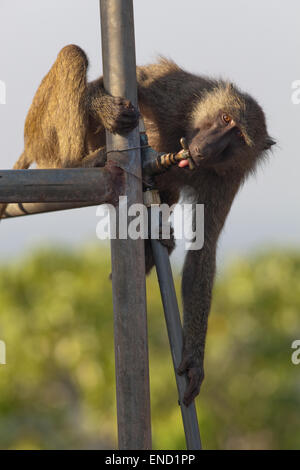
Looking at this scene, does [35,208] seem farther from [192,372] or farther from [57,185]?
[192,372]

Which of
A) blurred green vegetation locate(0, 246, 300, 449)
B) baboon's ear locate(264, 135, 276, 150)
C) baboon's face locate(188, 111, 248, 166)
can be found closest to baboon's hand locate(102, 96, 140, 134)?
baboon's face locate(188, 111, 248, 166)

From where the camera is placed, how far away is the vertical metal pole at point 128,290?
2.86m

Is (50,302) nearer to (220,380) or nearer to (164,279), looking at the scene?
(220,380)

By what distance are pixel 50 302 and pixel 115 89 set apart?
17975mm

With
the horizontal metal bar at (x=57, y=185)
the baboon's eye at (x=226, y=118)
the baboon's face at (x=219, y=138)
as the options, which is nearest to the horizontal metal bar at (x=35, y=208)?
the horizontal metal bar at (x=57, y=185)

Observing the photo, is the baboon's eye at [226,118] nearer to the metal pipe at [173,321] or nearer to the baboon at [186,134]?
the baboon at [186,134]

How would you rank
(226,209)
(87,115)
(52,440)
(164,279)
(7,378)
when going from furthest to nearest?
1. (7,378)
2. (52,440)
3. (226,209)
4. (87,115)
5. (164,279)

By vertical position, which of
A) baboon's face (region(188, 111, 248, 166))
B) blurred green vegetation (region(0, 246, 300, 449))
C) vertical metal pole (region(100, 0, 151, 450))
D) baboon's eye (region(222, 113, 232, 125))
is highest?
blurred green vegetation (region(0, 246, 300, 449))

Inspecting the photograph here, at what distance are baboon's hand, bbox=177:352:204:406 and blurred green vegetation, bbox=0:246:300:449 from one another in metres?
13.4

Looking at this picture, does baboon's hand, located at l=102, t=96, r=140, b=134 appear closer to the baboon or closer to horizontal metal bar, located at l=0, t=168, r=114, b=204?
horizontal metal bar, located at l=0, t=168, r=114, b=204

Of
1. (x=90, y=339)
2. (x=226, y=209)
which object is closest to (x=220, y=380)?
(x=90, y=339)

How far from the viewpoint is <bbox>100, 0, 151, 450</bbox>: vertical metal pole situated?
2855mm

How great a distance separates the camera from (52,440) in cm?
1858

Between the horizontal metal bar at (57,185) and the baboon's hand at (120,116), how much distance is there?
0.94 feet
